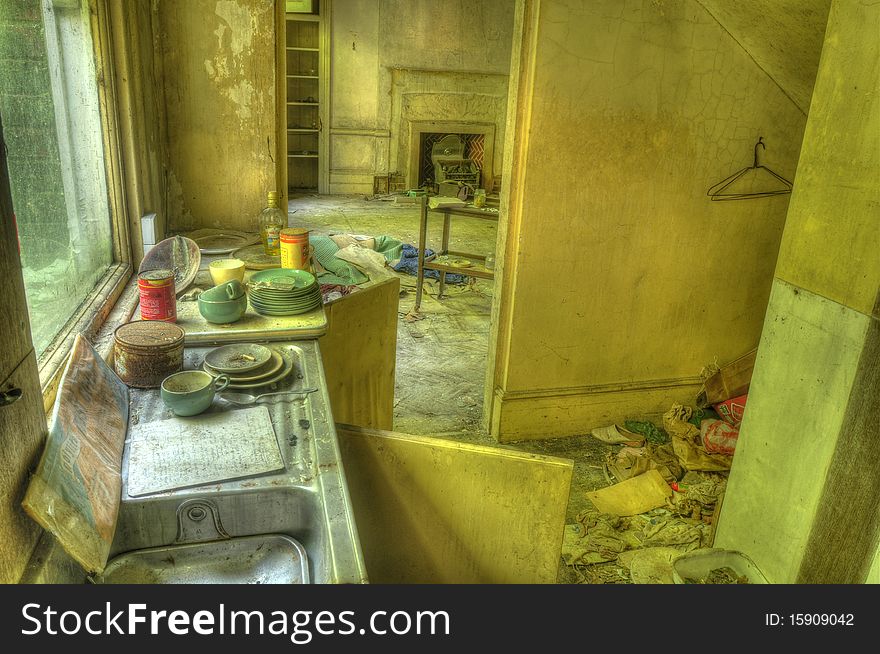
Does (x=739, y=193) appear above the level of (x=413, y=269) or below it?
above

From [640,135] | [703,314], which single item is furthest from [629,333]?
[640,135]

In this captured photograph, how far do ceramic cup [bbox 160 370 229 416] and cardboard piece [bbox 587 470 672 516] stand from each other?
215 cm

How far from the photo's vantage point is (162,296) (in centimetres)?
240

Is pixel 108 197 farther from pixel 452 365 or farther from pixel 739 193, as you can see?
pixel 739 193

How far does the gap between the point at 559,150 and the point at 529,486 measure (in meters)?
2.00

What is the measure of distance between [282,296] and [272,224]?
108cm

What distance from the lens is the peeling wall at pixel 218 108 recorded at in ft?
11.7

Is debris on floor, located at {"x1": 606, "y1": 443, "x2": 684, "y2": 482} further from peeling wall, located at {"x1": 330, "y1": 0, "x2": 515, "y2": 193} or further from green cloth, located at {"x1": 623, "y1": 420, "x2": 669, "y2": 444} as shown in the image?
peeling wall, located at {"x1": 330, "y1": 0, "x2": 515, "y2": 193}

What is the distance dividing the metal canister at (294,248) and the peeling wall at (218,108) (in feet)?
3.20

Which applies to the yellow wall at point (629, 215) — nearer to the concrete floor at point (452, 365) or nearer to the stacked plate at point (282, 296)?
the concrete floor at point (452, 365)

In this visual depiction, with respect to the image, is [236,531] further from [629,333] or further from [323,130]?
[323,130]

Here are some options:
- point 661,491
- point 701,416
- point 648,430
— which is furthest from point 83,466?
point 701,416

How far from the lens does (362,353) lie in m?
3.32

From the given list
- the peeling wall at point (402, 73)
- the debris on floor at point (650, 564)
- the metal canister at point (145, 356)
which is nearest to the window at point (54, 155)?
the metal canister at point (145, 356)
